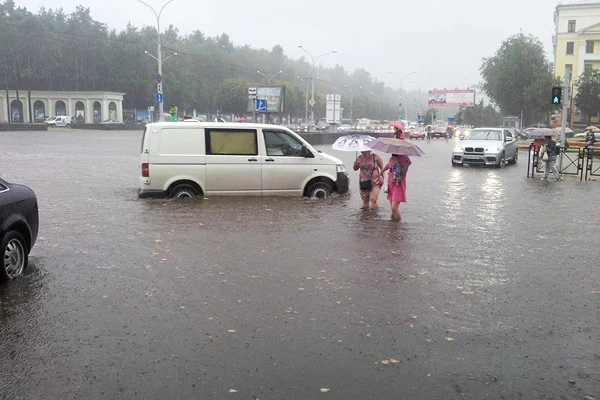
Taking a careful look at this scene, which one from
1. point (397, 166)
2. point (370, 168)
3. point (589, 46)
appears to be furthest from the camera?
point (589, 46)

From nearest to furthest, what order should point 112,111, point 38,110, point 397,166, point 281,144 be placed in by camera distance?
point 397,166, point 281,144, point 38,110, point 112,111

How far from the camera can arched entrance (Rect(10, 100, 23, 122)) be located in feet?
277

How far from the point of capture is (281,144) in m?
12.9

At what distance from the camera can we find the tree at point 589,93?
64.4 meters

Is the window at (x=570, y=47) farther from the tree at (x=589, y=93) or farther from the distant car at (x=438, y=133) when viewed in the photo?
the distant car at (x=438, y=133)

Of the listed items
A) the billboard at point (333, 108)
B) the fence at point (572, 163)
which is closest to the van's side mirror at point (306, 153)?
the fence at point (572, 163)

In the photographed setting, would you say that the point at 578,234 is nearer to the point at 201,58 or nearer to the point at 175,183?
the point at 175,183

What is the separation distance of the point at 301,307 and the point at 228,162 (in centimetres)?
708

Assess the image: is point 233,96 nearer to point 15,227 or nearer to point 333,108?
point 333,108

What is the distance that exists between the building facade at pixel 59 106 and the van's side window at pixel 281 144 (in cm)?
7701

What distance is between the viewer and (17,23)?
3575 inches

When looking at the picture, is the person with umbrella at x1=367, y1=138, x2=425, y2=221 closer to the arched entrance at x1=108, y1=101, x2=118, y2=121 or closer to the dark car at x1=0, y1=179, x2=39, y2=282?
the dark car at x1=0, y1=179, x2=39, y2=282

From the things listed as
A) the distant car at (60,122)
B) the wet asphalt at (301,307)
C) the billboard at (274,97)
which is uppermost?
the billboard at (274,97)

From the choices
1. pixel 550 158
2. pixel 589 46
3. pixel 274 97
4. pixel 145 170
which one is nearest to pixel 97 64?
pixel 274 97
